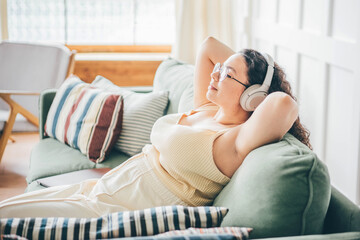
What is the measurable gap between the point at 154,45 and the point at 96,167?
2.74 m

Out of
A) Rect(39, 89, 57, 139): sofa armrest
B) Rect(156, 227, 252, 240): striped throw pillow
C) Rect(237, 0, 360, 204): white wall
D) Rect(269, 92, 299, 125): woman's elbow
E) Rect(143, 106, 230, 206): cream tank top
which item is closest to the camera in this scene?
Rect(156, 227, 252, 240): striped throw pillow

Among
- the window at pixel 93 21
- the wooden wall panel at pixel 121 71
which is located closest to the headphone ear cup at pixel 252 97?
the wooden wall panel at pixel 121 71

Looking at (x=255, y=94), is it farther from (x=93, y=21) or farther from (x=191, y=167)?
(x=93, y=21)

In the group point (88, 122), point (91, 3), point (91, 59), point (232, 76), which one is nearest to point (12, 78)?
point (91, 59)

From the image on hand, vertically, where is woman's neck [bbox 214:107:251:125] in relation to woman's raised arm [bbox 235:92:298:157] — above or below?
below

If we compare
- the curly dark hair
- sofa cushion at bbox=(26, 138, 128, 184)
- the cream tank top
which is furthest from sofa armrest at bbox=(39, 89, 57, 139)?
the curly dark hair

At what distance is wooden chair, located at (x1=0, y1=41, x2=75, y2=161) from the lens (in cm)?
391

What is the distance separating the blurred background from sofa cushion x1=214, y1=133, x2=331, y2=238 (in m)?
1.18

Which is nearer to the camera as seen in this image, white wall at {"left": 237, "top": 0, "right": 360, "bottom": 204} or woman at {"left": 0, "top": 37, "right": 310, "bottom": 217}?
woman at {"left": 0, "top": 37, "right": 310, "bottom": 217}

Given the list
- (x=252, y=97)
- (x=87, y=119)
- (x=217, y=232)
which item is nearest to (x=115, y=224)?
(x=217, y=232)

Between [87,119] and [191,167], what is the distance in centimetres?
115

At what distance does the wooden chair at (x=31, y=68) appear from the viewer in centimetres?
391

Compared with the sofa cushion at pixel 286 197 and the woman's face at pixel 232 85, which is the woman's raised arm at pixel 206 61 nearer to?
the woman's face at pixel 232 85

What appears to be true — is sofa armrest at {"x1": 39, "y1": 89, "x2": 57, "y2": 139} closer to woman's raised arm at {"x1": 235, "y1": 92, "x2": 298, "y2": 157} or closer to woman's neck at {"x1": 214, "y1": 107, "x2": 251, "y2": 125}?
woman's neck at {"x1": 214, "y1": 107, "x2": 251, "y2": 125}
